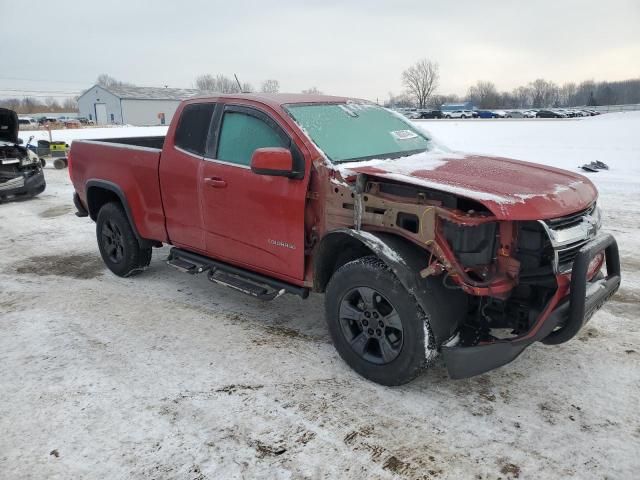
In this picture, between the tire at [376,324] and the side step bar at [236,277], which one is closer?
the tire at [376,324]

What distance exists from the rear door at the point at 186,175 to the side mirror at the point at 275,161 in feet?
3.41

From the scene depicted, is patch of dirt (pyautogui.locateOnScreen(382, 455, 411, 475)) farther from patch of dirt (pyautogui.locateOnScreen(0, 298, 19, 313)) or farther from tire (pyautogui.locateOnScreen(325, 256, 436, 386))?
patch of dirt (pyautogui.locateOnScreen(0, 298, 19, 313))

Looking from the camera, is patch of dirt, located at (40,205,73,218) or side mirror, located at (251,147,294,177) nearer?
side mirror, located at (251,147,294,177)

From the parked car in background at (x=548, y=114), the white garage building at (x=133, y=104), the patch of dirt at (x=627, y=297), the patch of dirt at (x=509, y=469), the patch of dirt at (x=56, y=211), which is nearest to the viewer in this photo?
the patch of dirt at (x=509, y=469)

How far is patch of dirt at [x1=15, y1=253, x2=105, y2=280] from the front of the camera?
19.3 ft

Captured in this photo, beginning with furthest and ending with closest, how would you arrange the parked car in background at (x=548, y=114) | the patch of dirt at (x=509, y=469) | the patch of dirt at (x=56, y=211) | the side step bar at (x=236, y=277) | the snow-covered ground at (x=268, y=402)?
the parked car in background at (x=548, y=114) → the patch of dirt at (x=56, y=211) → the side step bar at (x=236, y=277) → the snow-covered ground at (x=268, y=402) → the patch of dirt at (x=509, y=469)

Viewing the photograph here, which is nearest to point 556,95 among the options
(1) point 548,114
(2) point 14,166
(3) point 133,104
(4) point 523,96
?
(4) point 523,96

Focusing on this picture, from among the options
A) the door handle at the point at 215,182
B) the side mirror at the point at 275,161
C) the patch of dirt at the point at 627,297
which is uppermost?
the side mirror at the point at 275,161

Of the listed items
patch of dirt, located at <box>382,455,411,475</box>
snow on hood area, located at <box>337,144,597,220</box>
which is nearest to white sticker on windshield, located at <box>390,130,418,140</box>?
snow on hood area, located at <box>337,144,597,220</box>

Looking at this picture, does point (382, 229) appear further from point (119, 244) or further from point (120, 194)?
point (119, 244)

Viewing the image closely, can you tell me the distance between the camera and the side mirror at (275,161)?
3.48m

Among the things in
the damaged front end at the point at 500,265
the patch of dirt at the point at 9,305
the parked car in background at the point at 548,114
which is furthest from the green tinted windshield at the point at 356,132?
the parked car in background at the point at 548,114

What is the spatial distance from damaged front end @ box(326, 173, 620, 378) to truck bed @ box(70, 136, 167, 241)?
8.48 feet

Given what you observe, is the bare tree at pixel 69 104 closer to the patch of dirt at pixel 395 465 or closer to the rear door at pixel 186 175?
the rear door at pixel 186 175
